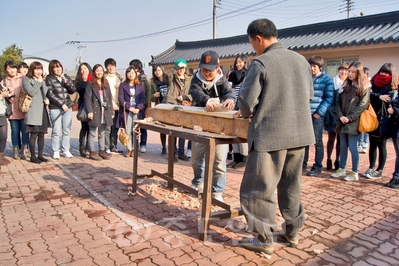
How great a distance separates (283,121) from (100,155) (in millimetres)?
5256

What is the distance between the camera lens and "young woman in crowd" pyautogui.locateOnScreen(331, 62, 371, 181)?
17.8 feet

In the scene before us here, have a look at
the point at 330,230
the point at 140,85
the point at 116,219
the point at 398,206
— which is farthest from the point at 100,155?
the point at 398,206

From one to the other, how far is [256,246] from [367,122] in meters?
3.47

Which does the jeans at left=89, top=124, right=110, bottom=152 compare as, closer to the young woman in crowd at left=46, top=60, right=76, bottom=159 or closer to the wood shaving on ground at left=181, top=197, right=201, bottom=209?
the young woman in crowd at left=46, top=60, right=76, bottom=159

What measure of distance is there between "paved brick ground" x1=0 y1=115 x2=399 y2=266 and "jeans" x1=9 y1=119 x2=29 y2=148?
1400mm

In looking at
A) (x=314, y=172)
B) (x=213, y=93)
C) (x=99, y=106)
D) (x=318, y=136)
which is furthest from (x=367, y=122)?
(x=99, y=106)

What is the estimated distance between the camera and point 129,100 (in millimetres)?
7410

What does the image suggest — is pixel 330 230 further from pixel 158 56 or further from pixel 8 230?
pixel 158 56

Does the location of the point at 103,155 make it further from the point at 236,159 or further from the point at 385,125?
the point at 385,125

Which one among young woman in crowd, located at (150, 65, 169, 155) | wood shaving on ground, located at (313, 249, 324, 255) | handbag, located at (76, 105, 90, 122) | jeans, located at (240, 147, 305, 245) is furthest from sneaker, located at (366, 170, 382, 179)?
handbag, located at (76, 105, 90, 122)

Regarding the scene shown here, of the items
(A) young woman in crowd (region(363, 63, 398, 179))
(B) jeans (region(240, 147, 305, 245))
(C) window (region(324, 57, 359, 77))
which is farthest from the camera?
(C) window (region(324, 57, 359, 77))

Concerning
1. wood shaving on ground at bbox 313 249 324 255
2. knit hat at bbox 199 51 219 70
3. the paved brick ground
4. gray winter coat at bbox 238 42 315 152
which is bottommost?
the paved brick ground

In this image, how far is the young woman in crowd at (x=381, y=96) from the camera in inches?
216

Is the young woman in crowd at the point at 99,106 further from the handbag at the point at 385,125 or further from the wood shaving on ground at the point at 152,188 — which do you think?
the handbag at the point at 385,125
